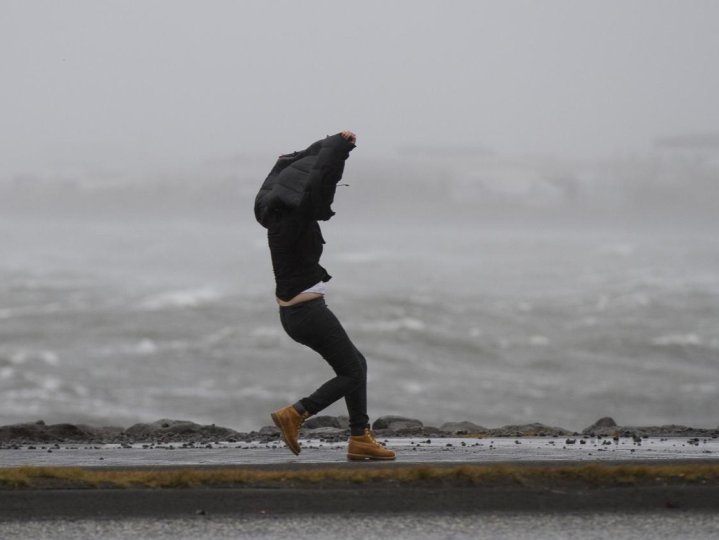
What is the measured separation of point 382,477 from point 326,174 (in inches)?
91.2

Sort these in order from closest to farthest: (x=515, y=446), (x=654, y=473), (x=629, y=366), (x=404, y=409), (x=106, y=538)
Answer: (x=106, y=538)
(x=654, y=473)
(x=515, y=446)
(x=404, y=409)
(x=629, y=366)

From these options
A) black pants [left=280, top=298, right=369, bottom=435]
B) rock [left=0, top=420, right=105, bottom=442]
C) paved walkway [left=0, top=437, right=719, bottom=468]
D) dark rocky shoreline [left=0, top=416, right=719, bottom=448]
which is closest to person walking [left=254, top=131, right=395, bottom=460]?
black pants [left=280, top=298, right=369, bottom=435]

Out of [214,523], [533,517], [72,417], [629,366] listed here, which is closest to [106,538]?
[214,523]

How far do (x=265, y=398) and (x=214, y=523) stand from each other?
151 m

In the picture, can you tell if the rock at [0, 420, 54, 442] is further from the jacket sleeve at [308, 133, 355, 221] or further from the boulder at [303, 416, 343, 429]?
the jacket sleeve at [308, 133, 355, 221]

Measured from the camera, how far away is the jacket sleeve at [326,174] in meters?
10.5

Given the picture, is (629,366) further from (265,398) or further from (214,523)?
(214,523)

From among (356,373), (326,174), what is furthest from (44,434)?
(326,174)

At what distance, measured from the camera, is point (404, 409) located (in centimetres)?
15812

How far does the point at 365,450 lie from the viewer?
11164 millimetres

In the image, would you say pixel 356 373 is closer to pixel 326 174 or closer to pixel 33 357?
pixel 326 174

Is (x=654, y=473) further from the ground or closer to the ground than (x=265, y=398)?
closer to the ground

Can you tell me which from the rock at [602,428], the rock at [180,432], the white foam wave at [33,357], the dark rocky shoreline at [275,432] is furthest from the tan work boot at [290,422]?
the white foam wave at [33,357]

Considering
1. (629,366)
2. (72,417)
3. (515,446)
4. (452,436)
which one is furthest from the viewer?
(629,366)
